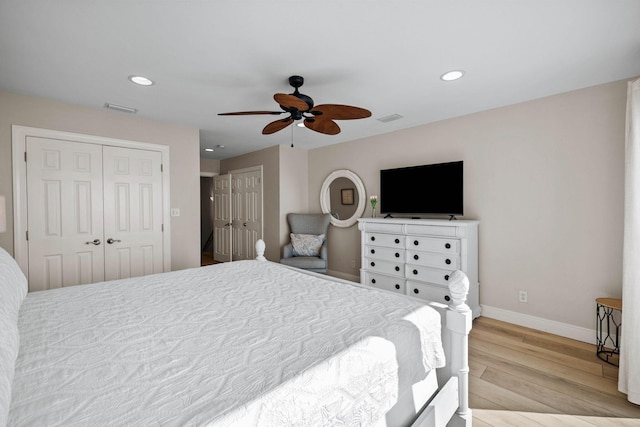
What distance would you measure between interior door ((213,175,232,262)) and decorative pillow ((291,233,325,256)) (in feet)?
6.86

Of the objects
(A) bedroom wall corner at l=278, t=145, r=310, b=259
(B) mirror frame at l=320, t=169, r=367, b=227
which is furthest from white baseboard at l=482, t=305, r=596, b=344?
(A) bedroom wall corner at l=278, t=145, r=310, b=259

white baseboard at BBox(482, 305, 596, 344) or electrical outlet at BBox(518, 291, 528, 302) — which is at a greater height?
electrical outlet at BBox(518, 291, 528, 302)

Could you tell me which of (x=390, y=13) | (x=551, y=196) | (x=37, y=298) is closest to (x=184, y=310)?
(x=37, y=298)

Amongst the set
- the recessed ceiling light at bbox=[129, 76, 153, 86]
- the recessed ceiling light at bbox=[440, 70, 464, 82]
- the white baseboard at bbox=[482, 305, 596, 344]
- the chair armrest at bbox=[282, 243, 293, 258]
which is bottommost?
the white baseboard at bbox=[482, 305, 596, 344]

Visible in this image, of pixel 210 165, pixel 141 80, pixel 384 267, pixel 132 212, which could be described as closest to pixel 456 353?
pixel 384 267

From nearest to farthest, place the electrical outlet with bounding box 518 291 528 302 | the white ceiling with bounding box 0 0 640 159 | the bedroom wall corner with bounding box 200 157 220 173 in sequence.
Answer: the white ceiling with bounding box 0 0 640 159
the electrical outlet with bounding box 518 291 528 302
the bedroom wall corner with bounding box 200 157 220 173

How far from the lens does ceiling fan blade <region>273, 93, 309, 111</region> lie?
76.6 inches

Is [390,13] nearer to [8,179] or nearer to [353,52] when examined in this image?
[353,52]

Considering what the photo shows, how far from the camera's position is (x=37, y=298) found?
1.71 meters

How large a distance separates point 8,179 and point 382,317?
145 inches

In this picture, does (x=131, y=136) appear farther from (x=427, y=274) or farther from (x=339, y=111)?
(x=427, y=274)

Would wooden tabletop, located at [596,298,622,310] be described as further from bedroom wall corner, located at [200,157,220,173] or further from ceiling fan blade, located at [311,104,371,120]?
bedroom wall corner, located at [200,157,220,173]

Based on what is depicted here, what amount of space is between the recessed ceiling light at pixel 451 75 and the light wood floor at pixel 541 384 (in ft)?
7.88

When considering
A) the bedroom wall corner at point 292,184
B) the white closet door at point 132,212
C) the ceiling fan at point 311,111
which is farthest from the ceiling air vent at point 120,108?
the bedroom wall corner at point 292,184
